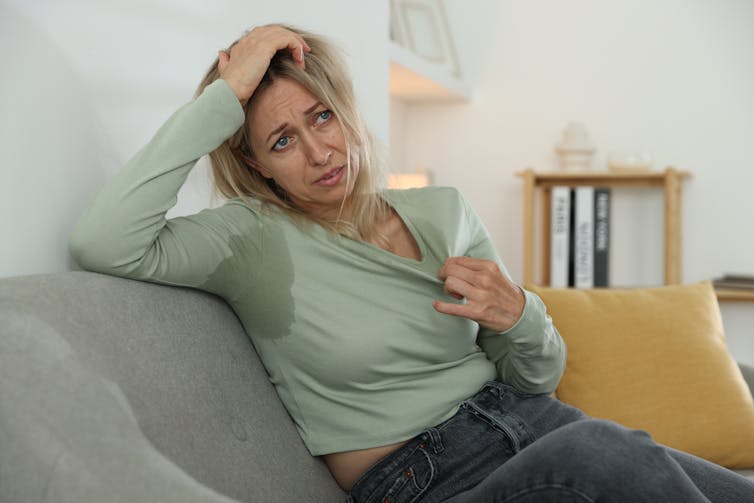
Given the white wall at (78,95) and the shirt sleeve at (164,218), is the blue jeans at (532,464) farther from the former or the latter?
the white wall at (78,95)

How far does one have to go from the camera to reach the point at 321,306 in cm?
129

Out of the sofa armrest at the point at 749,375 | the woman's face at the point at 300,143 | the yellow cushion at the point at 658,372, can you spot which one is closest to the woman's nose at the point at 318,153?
the woman's face at the point at 300,143

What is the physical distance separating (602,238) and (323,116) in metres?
2.54

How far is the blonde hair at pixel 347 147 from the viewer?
135cm

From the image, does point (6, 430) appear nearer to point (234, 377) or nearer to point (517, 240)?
point (234, 377)

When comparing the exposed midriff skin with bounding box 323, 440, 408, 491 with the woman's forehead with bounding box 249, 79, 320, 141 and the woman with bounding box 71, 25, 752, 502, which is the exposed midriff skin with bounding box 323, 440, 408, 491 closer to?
the woman with bounding box 71, 25, 752, 502

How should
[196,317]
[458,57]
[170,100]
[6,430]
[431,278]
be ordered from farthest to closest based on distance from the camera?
[458,57] → [170,100] → [431,278] → [196,317] → [6,430]

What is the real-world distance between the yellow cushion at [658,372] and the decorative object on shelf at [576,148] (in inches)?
70.9

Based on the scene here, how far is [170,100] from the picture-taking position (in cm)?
158

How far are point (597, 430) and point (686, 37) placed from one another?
3228mm

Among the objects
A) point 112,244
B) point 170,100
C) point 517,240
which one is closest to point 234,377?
point 112,244

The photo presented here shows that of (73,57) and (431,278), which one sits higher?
(73,57)

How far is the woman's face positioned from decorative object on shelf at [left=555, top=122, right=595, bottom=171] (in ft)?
8.31

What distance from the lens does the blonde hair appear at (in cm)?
135
